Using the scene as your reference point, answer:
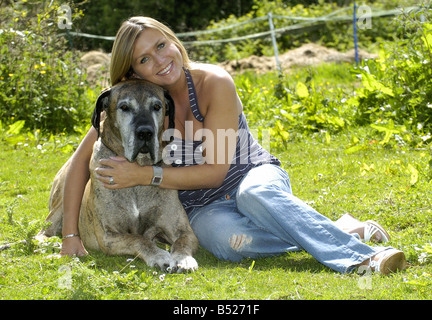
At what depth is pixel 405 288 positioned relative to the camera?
3.25m

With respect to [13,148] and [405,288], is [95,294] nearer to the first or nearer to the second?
[405,288]

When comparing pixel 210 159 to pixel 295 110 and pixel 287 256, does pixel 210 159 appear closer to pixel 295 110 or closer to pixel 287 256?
pixel 287 256

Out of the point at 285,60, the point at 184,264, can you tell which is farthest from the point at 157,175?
the point at 285,60

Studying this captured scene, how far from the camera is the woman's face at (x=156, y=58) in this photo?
4109 millimetres

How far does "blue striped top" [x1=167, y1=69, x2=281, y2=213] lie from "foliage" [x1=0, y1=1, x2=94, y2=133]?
373 centimetres

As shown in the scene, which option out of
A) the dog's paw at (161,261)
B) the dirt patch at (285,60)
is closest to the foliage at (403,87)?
the dog's paw at (161,261)

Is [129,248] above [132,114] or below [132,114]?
below

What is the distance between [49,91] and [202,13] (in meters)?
8.26

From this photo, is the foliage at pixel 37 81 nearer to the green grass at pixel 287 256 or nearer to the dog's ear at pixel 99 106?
the green grass at pixel 287 256

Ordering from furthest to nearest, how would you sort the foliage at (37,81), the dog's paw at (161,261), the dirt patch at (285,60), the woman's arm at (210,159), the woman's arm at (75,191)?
the dirt patch at (285,60), the foliage at (37,81), the woman's arm at (75,191), the woman's arm at (210,159), the dog's paw at (161,261)

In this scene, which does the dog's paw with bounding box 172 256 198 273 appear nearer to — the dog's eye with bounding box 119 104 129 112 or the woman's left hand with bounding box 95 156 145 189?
the woman's left hand with bounding box 95 156 145 189

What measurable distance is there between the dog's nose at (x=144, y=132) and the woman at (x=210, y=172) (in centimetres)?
19
